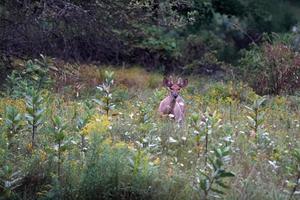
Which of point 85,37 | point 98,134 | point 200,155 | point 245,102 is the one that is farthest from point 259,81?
point 98,134

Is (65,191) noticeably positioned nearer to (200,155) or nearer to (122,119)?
(200,155)

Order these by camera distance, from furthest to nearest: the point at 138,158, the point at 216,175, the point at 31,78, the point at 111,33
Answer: the point at 111,33, the point at 31,78, the point at 138,158, the point at 216,175

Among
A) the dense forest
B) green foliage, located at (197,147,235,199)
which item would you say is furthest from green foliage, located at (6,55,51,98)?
green foliage, located at (197,147,235,199)

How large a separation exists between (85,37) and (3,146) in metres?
5.95

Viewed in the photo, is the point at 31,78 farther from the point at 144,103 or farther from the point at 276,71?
the point at 276,71

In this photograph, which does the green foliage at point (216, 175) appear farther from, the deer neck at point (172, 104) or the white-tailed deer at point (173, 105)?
the deer neck at point (172, 104)

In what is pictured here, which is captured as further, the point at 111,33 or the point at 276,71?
the point at 276,71

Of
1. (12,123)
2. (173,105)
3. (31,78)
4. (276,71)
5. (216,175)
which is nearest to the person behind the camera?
(216,175)

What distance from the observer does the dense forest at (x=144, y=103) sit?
6.37 metres

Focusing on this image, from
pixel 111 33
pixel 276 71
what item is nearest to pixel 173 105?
pixel 111 33

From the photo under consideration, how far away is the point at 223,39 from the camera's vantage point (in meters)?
18.8

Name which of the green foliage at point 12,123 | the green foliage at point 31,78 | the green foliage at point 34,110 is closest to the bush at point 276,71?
the green foliage at point 31,78

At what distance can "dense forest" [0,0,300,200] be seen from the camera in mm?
6371

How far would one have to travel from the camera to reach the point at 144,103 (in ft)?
33.9
